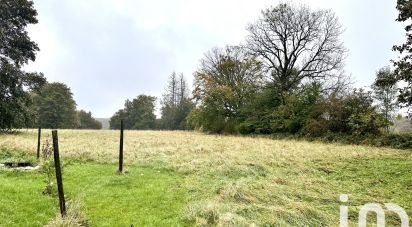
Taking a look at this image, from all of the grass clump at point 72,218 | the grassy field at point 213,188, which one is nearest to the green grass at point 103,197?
the grassy field at point 213,188

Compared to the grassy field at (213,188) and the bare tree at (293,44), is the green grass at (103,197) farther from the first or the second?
the bare tree at (293,44)

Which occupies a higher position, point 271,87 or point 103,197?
point 271,87

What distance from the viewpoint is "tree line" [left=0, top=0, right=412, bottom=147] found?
88.0ft

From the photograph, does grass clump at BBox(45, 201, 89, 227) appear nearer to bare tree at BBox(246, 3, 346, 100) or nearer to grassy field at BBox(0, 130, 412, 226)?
grassy field at BBox(0, 130, 412, 226)

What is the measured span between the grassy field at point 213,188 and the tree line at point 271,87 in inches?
237

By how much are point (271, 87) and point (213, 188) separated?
26.3 meters

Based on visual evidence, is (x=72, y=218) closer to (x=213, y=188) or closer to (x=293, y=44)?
(x=213, y=188)

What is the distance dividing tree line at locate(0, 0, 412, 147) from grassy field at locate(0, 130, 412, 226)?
6.02m

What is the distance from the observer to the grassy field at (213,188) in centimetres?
772

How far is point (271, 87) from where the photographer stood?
116 ft

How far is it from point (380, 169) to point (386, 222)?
6.45 metres

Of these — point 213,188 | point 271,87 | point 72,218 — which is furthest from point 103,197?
point 271,87

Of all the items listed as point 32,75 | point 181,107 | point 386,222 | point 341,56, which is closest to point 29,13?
point 32,75

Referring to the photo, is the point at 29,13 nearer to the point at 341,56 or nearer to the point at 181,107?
the point at 341,56
